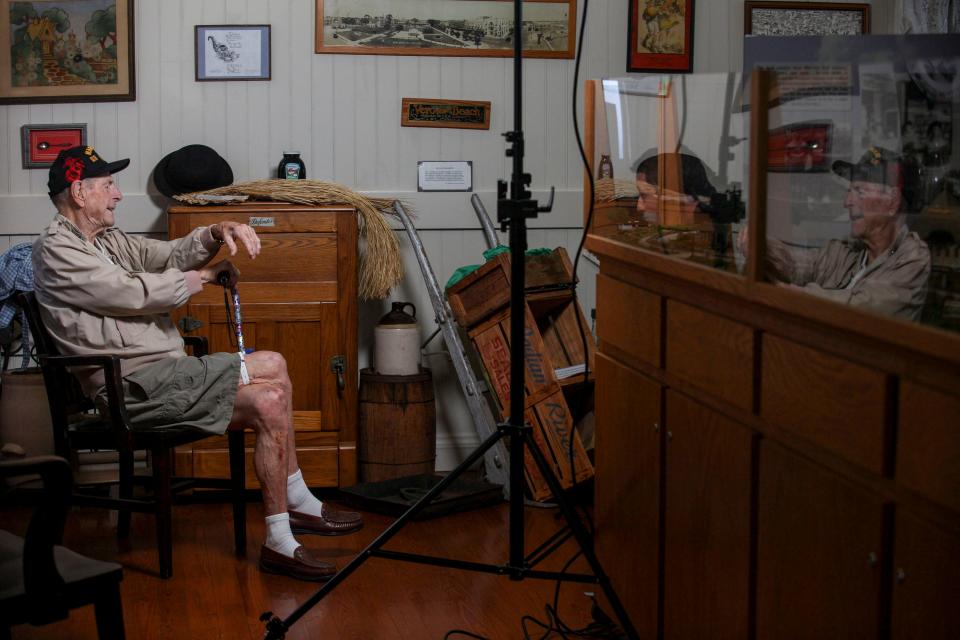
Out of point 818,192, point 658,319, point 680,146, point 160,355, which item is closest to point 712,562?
point 658,319

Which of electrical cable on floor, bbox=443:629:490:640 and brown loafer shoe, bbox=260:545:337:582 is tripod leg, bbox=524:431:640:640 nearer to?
electrical cable on floor, bbox=443:629:490:640

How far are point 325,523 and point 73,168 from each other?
1.47m

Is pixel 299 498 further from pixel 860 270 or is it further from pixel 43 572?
pixel 860 270

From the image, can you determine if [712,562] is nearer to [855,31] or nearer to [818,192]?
[818,192]

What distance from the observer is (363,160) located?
4.91 meters

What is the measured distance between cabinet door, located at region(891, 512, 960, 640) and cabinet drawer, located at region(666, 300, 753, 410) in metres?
0.54

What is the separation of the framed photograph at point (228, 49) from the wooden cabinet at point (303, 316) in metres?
0.72

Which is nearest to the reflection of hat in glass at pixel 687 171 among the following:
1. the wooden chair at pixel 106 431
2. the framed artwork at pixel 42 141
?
the wooden chair at pixel 106 431

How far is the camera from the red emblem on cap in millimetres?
3711

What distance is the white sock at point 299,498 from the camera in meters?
3.93

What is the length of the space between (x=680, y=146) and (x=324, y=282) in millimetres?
2170

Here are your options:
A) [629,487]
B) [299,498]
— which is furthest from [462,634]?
[299,498]

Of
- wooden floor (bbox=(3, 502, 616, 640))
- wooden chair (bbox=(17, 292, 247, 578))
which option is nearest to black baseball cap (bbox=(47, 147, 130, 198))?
wooden chair (bbox=(17, 292, 247, 578))

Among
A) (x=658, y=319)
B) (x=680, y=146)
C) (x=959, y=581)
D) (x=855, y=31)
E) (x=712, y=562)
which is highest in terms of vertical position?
(x=855, y=31)
